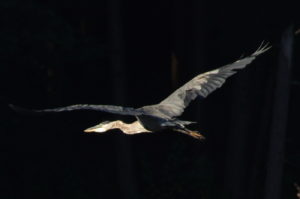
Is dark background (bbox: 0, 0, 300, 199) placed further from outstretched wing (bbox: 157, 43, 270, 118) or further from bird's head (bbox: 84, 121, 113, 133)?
bird's head (bbox: 84, 121, 113, 133)

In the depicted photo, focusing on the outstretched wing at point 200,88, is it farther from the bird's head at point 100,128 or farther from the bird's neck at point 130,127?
the bird's head at point 100,128

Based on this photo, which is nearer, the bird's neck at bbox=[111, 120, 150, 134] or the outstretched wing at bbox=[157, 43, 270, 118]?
the outstretched wing at bbox=[157, 43, 270, 118]

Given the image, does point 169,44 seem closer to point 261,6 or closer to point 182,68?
point 182,68

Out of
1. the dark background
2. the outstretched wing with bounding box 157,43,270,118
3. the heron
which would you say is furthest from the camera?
the dark background

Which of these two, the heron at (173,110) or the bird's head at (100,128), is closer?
the heron at (173,110)

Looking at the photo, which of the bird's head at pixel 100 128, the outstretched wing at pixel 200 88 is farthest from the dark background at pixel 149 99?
the bird's head at pixel 100 128

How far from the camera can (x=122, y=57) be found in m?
16.5

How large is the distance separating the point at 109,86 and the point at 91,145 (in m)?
1.34

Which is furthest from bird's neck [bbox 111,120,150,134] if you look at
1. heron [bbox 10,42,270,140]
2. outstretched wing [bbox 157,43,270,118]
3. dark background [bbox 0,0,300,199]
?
dark background [bbox 0,0,300,199]

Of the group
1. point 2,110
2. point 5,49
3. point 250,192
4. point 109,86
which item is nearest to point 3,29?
point 5,49

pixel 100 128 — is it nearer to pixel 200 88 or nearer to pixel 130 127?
pixel 130 127

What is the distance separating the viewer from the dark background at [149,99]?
16.0 meters

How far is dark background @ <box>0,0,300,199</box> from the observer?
1603 centimetres

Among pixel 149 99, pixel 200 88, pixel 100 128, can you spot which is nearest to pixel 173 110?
pixel 200 88
